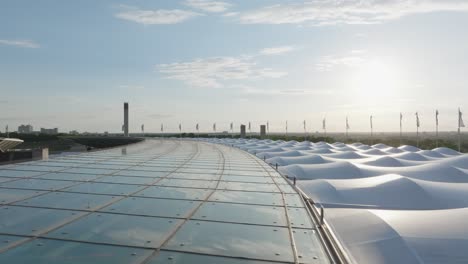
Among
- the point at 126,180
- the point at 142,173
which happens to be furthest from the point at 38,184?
the point at 142,173

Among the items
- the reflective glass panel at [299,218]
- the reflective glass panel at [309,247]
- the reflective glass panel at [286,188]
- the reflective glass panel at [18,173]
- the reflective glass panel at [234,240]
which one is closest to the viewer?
the reflective glass panel at [309,247]

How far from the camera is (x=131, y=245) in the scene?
316 inches

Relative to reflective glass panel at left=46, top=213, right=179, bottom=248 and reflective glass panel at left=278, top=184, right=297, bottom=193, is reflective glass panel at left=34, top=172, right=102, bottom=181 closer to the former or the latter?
reflective glass panel at left=46, top=213, right=179, bottom=248

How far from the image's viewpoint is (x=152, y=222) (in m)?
9.80

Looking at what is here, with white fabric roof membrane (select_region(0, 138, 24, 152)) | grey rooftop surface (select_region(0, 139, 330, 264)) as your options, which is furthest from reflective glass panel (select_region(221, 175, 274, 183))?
white fabric roof membrane (select_region(0, 138, 24, 152))

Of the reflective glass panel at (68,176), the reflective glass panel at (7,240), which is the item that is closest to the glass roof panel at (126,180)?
the reflective glass panel at (68,176)

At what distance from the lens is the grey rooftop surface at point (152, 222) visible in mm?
7586

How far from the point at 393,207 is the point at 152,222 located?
20.1 metres

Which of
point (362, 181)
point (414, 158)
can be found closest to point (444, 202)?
point (362, 181)

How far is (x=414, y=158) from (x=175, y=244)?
49.5 meters

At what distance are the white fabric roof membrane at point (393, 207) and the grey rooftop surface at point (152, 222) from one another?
2241mm

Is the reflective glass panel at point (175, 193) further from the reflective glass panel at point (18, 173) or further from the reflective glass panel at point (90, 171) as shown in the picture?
the reflective glass panel at point (18, 173)

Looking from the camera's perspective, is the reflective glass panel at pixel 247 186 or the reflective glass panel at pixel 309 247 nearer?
the reflective glass panel at pixel 309 247

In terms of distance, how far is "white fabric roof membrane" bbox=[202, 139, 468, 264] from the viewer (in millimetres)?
11688
